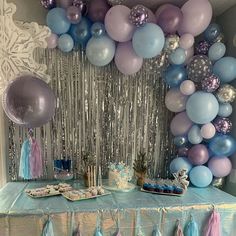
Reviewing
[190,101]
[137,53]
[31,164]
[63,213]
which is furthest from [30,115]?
[190,101]

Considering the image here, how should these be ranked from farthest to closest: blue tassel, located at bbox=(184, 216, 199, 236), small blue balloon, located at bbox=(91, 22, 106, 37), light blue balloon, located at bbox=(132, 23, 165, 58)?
1. small blue balloon, located at bbox=(91, 22, 106, 37)
2. light blue balloon, located at bbox=(132, 23, 165, 58)
3. blue tassel, located at bbox=(184, 216, 199, 236)

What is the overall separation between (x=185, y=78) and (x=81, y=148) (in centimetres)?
108

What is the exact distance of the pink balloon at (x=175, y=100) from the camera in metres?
2.31

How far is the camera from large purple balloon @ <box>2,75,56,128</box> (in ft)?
6.04

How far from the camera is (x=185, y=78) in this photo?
2.29 metres

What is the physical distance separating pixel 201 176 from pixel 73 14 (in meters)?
1.62

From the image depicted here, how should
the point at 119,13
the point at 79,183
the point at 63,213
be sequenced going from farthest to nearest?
the point at 79,183
the point at 119,13
the point at 63,213

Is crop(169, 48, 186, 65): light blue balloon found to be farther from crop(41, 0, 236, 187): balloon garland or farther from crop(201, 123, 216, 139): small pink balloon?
crop(201, 123, 216, 139): small pink balloon

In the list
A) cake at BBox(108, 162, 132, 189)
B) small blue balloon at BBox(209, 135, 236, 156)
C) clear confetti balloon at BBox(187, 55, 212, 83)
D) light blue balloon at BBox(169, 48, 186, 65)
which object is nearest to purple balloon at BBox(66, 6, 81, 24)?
light blue balloon at BBox(169, 48, 186, 65)

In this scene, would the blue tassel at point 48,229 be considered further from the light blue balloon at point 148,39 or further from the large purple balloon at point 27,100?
the light blue balloon at point 148,39

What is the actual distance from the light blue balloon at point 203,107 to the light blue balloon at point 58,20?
114cm

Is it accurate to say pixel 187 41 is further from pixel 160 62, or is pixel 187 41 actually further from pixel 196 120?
pixel 196 120

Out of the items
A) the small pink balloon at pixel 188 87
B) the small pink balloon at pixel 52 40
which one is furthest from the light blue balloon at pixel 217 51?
the small pink balloon at pixel 52 40

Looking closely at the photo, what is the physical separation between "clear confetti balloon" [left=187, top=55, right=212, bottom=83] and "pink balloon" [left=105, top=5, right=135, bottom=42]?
543 millimetres
